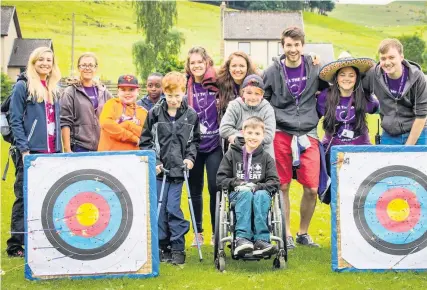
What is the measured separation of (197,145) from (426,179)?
2269 millimetres

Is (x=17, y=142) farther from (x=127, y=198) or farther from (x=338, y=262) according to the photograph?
(x=338, y=262)

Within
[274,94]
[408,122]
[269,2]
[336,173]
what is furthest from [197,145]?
[269,2]

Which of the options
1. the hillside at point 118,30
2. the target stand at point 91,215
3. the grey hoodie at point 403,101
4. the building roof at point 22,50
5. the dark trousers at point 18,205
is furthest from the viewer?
the hillside at point 118,30

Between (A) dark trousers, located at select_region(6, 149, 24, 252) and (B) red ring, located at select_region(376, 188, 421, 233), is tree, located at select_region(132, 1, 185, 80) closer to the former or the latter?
(A) dark trousers, located at select_region(6, 149, 24, 252)

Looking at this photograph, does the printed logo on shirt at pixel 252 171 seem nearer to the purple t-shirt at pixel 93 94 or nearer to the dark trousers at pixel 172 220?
the dark trousers at pixel 172 220

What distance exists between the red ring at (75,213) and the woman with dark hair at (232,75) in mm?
1771

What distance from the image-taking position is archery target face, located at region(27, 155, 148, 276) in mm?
6664

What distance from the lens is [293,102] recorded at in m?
7.72

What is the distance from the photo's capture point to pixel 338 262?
6793 millimetres

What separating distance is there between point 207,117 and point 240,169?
1.04 m

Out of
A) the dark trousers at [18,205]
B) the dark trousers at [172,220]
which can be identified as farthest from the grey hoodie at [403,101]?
the dark trousers at [18,205]

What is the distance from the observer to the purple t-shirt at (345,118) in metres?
7.56

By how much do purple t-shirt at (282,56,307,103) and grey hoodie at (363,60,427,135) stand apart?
0.70 meters

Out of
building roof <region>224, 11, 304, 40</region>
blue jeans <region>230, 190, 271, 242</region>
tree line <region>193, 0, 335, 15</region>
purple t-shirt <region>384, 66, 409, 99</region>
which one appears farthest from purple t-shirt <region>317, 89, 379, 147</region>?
tree line <region>193, 0, 335, 15</region>
